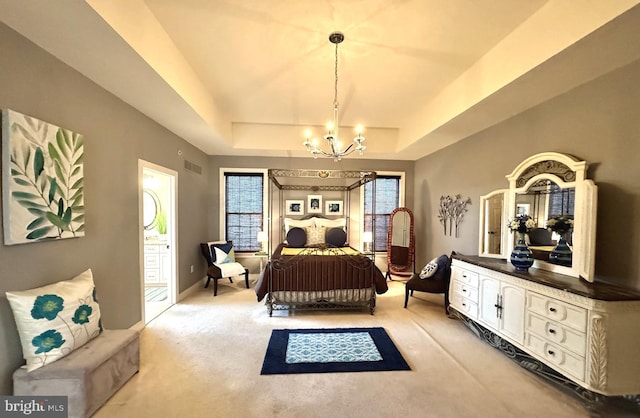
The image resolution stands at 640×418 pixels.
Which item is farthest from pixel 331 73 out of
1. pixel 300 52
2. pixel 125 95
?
pixel 125 95

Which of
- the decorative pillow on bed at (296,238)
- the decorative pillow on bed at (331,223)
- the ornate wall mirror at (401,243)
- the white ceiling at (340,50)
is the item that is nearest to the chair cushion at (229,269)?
the decorative pillow on bed at (296,238)

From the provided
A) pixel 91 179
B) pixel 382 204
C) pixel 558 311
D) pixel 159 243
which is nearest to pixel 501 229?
pixel 558 311

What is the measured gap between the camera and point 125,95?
2.67 m

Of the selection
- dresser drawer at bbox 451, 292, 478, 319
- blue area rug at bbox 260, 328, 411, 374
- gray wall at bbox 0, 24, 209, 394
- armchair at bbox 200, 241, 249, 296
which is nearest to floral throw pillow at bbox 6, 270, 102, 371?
gray wall at bbox 0, 24, 209, 394

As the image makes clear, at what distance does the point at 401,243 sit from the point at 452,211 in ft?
5.16

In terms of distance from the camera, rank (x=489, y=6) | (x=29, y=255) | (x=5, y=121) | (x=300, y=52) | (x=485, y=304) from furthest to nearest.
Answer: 1. (x=485, y=304)
2. (x=300, y=52)
3. (x=489, y=6)
4. (x=29, y=255)
5. (x=5, y=121)

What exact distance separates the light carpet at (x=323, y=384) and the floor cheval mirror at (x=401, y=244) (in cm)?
221

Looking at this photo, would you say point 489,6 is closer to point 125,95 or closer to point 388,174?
point 125,95

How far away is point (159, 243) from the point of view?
5.05m

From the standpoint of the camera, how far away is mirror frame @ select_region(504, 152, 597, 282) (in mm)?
2158

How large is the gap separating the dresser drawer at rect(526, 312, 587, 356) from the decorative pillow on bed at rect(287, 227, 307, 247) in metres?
3.56

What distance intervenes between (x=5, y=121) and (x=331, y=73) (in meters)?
2.82

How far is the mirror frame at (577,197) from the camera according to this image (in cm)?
216

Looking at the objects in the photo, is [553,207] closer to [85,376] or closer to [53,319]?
[85,376]
